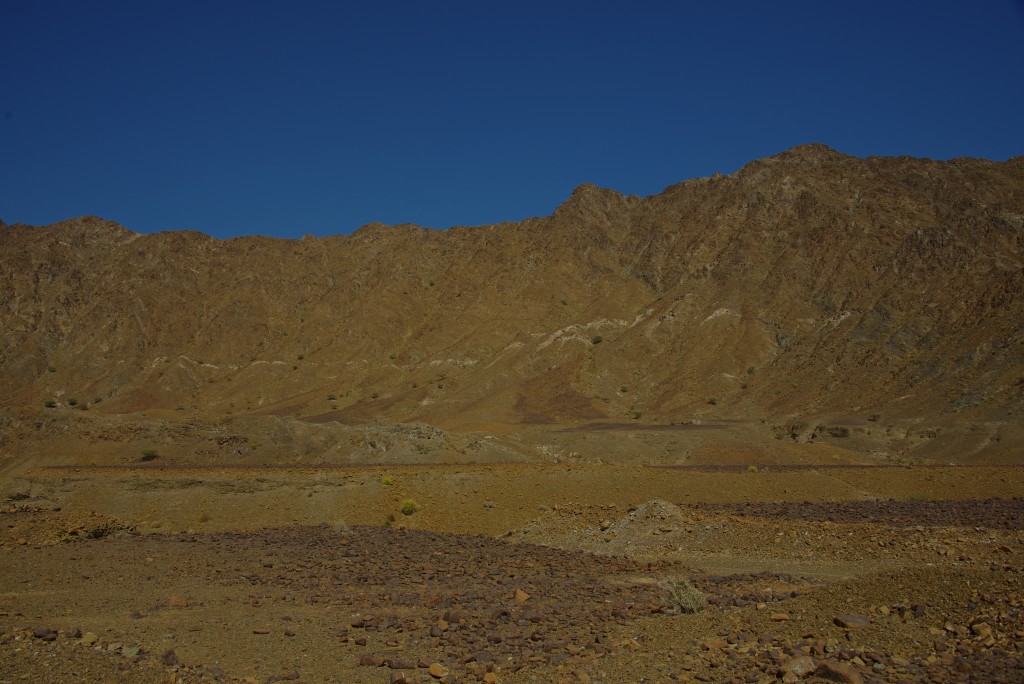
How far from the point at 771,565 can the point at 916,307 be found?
71.6m

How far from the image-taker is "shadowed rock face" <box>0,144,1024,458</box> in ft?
241

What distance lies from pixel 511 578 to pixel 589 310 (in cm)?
8549

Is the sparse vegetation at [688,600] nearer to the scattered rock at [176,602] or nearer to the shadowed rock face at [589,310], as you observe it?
the scattered rock at [176,602]

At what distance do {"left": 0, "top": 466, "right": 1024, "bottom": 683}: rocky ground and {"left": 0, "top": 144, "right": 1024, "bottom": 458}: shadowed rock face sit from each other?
33457 millimetres

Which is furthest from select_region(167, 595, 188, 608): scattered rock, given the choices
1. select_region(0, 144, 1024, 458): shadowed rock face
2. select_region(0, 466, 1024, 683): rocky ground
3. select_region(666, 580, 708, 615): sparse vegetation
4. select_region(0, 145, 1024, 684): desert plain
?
select_region(0, 144, 1024, 458): shadowed rock face

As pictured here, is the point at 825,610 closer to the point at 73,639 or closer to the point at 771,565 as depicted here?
the point at 771,565

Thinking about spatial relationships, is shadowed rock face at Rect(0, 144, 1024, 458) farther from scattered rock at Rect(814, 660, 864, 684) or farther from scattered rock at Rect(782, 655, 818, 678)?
scattered rock at Rect(814, 660, 864, 684)

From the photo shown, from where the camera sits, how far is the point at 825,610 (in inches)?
400

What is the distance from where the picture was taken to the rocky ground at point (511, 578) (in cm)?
916

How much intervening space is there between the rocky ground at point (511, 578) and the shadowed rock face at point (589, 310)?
33.5 m

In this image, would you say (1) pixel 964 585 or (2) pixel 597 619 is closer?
(1) pixel 964 585

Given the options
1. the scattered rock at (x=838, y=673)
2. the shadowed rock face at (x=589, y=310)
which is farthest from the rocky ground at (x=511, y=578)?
the shadowed rock face at (x=589, y=310)

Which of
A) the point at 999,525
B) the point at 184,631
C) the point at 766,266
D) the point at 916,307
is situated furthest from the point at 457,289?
the point at 184,631

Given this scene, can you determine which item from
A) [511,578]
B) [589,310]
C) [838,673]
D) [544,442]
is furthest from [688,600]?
[589,310]
